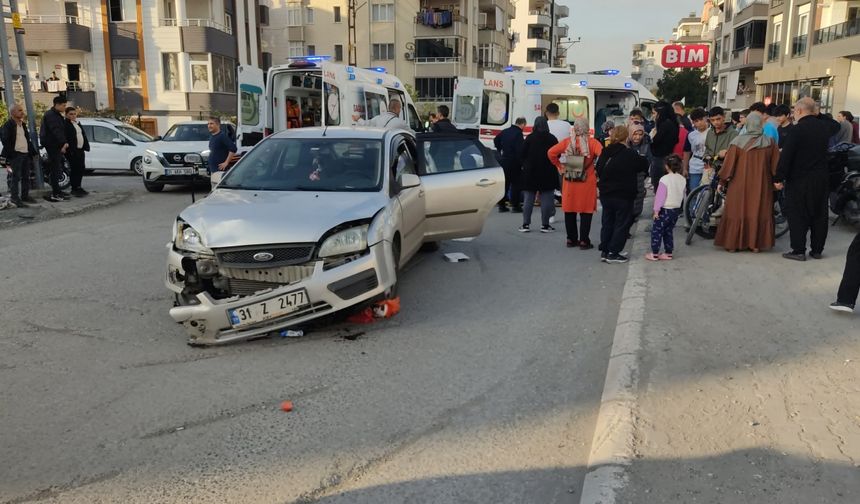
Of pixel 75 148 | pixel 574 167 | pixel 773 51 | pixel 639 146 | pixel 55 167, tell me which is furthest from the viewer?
pixel 773 51

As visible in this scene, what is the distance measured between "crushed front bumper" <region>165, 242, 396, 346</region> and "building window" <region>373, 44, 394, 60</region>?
51.8 metres

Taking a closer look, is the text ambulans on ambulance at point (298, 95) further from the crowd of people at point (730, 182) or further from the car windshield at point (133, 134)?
the crowd of people at point (730, 182)

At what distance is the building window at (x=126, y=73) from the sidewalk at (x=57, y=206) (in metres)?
24.1

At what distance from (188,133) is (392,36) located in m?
39.9

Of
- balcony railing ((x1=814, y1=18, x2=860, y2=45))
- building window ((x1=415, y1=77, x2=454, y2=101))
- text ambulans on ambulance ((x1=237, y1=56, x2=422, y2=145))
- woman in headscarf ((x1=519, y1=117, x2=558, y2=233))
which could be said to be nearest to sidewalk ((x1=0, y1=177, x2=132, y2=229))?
text ambulans on ambulance ((x1=237, y1=56, x2=422, y2=145))

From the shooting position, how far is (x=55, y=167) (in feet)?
43.4

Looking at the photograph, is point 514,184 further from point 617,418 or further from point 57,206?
point 617,418

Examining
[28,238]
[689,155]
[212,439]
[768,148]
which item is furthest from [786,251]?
[28,238]

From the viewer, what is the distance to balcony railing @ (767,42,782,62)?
133ft

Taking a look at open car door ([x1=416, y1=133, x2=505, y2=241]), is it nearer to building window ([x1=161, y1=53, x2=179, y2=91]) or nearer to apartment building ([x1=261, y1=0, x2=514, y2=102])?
building window ([x1=161, y1=53, x2=179, y2=91])

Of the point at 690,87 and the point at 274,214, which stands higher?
the point at 690,87

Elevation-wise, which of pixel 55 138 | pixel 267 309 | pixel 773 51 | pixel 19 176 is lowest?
pixel 267 309

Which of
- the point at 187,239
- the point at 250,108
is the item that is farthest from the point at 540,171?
the point at 250,108

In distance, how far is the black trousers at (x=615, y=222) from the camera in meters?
8.11
